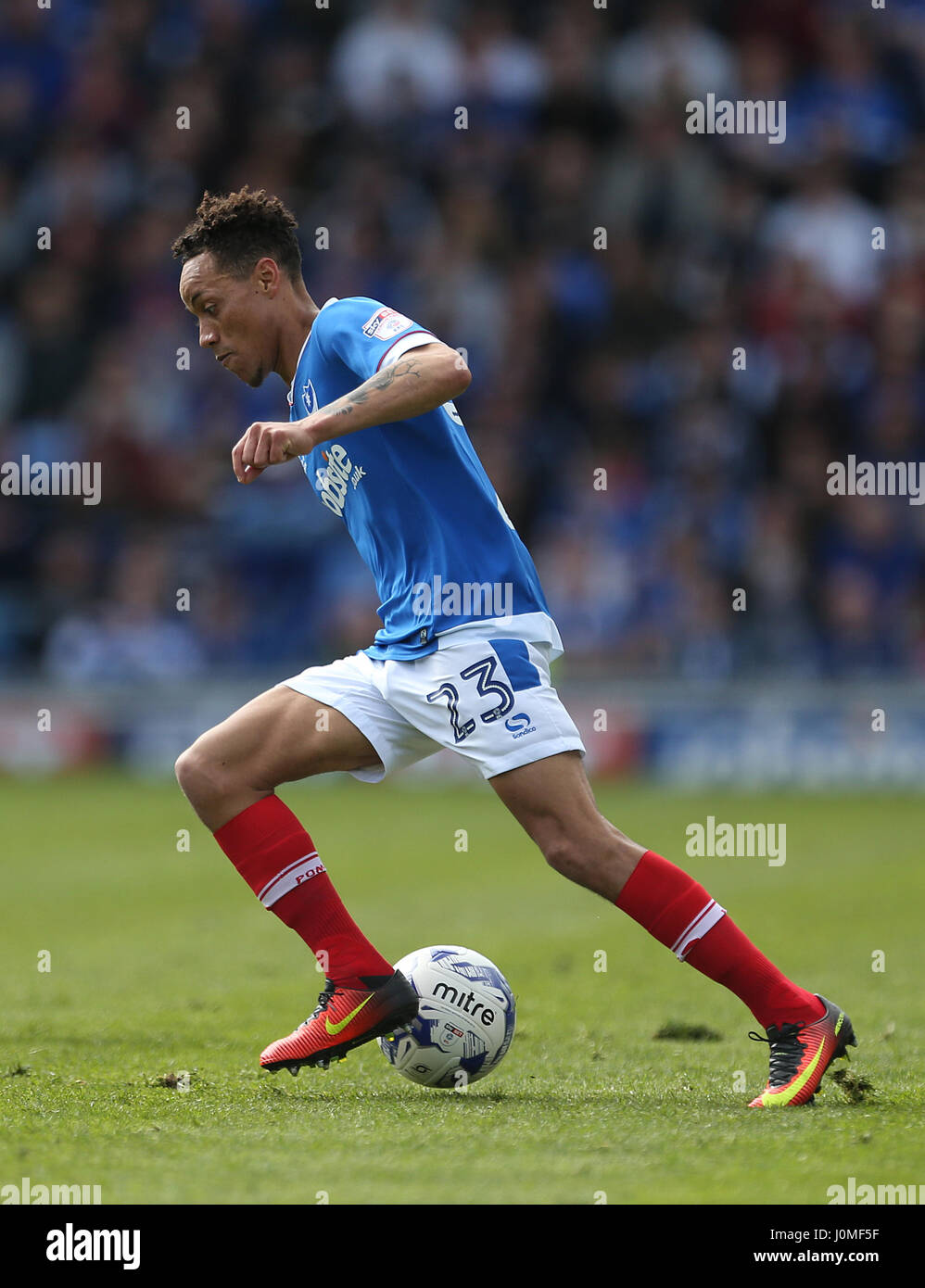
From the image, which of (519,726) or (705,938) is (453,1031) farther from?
(519,726)

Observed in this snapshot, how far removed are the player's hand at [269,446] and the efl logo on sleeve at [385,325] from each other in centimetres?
44

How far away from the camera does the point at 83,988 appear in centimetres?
635

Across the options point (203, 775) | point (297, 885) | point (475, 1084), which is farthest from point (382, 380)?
point (475, 1084)

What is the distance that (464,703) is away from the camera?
4430mm

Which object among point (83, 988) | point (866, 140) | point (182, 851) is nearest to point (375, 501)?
point (83, 988)

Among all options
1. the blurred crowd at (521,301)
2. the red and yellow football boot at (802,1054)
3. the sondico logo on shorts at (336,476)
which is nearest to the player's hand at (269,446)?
the sondico logo on shorts at (336,476)

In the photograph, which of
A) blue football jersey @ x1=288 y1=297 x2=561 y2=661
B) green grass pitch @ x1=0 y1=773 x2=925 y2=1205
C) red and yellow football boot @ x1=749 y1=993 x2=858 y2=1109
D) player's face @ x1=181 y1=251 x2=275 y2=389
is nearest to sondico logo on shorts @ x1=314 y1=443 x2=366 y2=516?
blue football jersey @ x1=288 y1=297 x2=561 y2=661

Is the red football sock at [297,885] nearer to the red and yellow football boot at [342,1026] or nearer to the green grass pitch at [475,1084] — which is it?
the red and yellow football boot at [342,1026]

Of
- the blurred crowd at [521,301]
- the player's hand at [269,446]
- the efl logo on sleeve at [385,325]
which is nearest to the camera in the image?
the player's hand at [269,446]

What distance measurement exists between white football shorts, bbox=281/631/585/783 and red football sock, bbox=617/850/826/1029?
0.38 metres

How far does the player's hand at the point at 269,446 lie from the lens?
4043 mm

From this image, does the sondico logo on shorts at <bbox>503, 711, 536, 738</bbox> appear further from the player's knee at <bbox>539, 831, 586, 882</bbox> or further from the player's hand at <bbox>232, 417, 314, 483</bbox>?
the player's hand at <bbox>232, 417, 314, 483</bbox>

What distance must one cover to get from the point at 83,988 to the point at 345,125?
1271 cm

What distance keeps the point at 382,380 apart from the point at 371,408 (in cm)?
9
